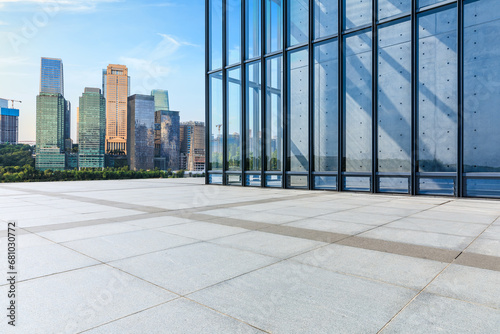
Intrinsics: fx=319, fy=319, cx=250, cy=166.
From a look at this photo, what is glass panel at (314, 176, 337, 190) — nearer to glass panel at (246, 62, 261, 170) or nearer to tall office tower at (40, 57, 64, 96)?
glass panel at (246, 62, 261, 170)

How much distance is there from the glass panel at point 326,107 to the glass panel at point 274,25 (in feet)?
8.21

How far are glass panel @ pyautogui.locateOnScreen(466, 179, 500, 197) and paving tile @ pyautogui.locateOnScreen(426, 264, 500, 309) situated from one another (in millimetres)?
9889

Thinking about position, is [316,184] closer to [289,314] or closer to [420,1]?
[420,1]

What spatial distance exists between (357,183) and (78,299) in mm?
13441

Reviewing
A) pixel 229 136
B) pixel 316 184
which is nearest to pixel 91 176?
pixel 229 136

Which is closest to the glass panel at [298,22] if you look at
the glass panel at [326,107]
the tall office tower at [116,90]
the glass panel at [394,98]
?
the glass panel at [326,107]

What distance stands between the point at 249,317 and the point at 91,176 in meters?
34.1

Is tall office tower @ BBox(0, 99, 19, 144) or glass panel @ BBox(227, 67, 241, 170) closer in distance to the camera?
glass panel @ BBox(227, 67, 241, 170)

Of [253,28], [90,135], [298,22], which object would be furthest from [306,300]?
[90,135]

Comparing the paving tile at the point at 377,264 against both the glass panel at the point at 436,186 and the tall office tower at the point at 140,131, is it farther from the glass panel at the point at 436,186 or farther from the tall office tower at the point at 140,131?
the tall office tower at the point at 140,131

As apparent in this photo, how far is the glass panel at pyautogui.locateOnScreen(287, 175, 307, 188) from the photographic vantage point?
642 inches

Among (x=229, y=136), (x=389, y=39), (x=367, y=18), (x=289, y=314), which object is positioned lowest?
(x=289, y=314)

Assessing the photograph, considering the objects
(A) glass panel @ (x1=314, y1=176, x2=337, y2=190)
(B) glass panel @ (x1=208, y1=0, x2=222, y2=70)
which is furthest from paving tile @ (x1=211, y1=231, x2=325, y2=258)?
(B) glass panel @ (x1=208, y1=0, x2=222, y2=70)

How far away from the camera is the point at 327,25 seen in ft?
52.1
